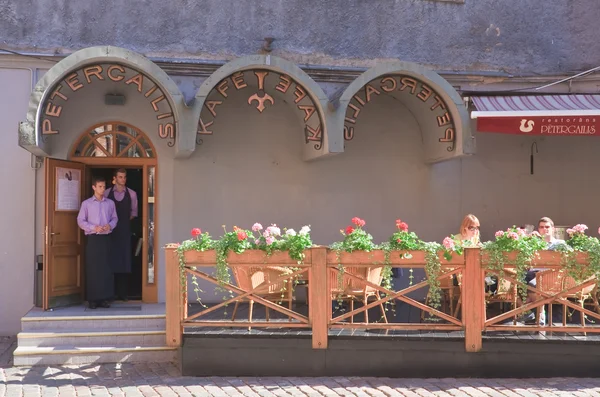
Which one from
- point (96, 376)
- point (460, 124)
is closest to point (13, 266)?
point (96, 376)

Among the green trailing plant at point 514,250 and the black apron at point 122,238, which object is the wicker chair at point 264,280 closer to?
the green trailing plant at point 514,250

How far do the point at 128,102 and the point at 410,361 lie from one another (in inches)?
208

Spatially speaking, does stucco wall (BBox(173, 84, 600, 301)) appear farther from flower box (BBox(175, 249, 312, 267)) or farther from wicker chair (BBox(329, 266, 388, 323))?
flower box (BBox(175, 249, 312, 267))

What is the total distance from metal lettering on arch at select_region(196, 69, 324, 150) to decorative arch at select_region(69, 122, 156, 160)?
31.7 inches

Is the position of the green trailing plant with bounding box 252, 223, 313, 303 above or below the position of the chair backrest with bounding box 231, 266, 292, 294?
above

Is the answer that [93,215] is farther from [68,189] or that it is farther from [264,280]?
[264,280]

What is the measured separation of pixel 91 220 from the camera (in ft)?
30.6

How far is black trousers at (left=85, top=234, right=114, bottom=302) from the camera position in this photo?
9.31 m

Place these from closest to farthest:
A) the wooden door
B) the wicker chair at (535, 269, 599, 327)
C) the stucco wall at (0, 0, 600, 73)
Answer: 1. the wicker chair at (535, 269, 599, 327)
2. the wooden door
3. the stucco wall at (0, 0, 600, 73)

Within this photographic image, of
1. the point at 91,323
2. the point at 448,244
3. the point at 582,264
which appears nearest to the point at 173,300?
the point at 91,323

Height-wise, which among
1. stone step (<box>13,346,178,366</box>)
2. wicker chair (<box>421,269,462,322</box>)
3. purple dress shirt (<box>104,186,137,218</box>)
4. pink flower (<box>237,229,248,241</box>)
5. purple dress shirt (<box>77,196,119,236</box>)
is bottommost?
stone step (<box>13,346,178,366</box>)

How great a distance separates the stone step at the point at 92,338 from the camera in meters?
8.30

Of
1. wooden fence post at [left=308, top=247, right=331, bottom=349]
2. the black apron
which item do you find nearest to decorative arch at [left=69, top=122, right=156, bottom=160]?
the black apron

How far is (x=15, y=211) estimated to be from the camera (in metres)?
9.78
